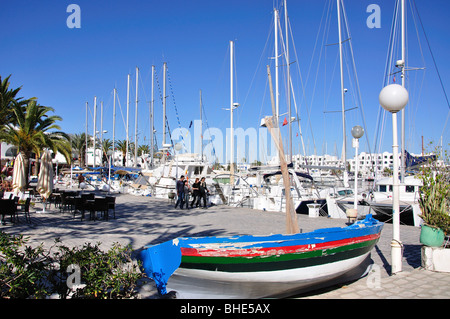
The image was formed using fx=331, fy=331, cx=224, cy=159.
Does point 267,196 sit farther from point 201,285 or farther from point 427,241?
point 201,285

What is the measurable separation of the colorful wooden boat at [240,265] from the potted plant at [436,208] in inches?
86.6

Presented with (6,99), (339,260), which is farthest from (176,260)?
(6,99)

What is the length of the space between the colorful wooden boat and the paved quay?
24.0 inches

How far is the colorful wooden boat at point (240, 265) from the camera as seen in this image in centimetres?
472

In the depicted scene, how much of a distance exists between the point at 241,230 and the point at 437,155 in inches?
250

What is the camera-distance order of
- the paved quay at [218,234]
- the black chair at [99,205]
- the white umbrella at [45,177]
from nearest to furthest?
the paved quay at [218,234], the black chair at [99,205], the white umbrella at [45,177]

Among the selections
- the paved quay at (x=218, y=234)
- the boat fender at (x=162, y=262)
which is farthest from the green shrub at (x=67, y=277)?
the paved quay at (x=218, y=234)

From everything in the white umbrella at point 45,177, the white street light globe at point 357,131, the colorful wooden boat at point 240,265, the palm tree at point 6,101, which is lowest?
the colorful wooden boat at point 240,265

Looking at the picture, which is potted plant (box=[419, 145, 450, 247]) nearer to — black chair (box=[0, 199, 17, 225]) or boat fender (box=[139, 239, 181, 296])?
boat fender (box=[139, 239, 181, 296])

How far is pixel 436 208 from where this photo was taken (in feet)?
21.5

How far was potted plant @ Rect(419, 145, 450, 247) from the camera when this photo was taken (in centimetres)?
626

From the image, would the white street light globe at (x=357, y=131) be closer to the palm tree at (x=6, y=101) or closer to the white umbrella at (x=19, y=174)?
the white umbrella at (x=19, y=174)

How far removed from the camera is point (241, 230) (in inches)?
453
